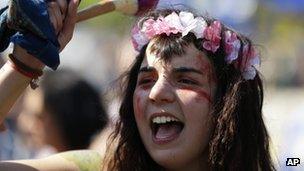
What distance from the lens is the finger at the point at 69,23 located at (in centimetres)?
234

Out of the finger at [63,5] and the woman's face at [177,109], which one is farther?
the woman's face at [177,109]

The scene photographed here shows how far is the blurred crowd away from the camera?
3803 mm

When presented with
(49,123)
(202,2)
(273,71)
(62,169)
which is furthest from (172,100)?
(273,71)

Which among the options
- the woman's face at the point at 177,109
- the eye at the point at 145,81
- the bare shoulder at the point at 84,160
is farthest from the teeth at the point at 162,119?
the bare shoulder at the point at 84,160

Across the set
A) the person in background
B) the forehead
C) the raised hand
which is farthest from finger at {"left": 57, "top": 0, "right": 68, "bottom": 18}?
the person in background

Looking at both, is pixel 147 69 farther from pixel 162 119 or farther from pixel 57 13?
pixel 57 13

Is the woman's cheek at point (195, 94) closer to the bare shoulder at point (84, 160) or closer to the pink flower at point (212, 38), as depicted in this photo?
the pink flower at point (212, 38)

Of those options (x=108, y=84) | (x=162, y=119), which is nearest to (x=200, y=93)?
(x=162, y=119)

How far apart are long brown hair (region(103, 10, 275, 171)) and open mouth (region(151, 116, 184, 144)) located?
0.10 metres

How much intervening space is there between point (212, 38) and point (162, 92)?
220mm

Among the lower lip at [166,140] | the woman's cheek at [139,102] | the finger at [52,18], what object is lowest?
the lower lip at [166,140]

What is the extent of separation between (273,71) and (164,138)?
13.7 feet

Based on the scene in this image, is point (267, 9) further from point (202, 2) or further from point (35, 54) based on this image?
point (35, 54)

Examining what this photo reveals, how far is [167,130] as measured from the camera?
2.54m
